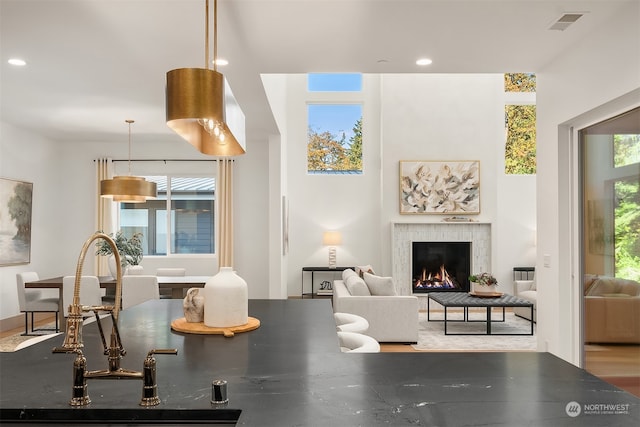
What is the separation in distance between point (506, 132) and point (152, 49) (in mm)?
7011

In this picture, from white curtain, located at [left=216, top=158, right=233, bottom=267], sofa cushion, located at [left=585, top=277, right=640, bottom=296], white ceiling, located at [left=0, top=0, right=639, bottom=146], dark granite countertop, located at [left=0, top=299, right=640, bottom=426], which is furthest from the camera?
white curtain, located at [left=216, top=158, right=233, bottom=267]

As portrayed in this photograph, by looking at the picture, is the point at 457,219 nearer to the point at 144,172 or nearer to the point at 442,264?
the point at 442,264

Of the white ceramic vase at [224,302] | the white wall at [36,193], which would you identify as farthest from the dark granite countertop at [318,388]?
the white wall at [36,193]

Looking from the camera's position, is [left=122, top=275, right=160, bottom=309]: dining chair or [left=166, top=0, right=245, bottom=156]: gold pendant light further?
[left=122, top=275, right=160, bottom=309]: dining chair

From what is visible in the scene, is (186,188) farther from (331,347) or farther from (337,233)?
(331,347)

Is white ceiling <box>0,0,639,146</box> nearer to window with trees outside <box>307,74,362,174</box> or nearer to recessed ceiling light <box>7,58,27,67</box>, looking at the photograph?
recessed ceiling light <box>7,58,27,67</box>

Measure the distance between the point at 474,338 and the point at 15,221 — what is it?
20.2ft

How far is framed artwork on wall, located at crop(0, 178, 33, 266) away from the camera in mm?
6552

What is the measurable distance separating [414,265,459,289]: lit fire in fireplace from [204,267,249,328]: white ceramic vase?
7018mm

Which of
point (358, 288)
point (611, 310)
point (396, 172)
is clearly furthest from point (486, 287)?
point (611, 310)

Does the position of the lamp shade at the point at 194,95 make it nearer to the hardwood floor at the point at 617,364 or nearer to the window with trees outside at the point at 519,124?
the hardwood floor at the point at 617,364

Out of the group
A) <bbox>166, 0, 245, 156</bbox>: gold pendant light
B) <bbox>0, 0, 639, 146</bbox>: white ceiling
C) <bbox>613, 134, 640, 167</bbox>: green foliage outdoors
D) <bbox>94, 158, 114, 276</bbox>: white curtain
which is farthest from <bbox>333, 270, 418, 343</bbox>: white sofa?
<bbox>94, 158, 114, 276</bbox>: white curtain

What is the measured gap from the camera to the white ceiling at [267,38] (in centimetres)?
313

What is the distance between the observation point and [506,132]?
30.0 ft
